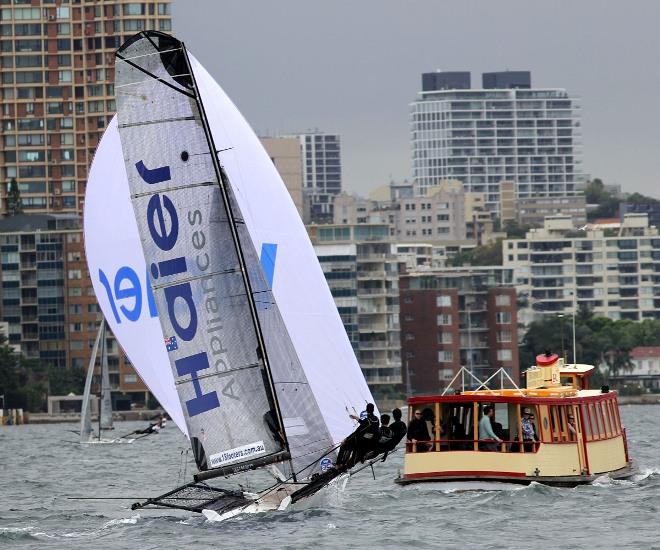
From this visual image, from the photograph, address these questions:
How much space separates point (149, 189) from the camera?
2800 cm

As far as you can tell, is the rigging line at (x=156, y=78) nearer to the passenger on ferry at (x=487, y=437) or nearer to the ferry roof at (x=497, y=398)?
the ferry roof at (x=497, y=398)

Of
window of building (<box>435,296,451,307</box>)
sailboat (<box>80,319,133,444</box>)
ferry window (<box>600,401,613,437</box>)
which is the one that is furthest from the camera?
window of building (<box>435,296,451,307</box>)

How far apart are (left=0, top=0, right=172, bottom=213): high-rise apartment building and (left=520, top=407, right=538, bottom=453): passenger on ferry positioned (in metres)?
125

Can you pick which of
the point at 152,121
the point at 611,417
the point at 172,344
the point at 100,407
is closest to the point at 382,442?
the point at 172,344

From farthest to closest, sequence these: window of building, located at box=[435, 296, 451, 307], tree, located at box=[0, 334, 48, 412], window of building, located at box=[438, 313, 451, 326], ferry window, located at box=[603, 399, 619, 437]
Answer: window of building, located at box=[435, 296, 451, 307] < window of building, located at box=[438, 313, 451, 326] < tree, located at box=[0, 334, 48, 412] < ferry window, located at box=[603, 399, 619, 437]

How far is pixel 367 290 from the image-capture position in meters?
138

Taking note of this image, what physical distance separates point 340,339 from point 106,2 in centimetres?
12858

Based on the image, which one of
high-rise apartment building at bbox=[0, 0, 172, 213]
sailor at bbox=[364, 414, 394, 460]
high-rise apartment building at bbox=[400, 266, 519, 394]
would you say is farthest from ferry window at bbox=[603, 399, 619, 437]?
high-rise apartment building at bbox=[0, 0, 172, 213]

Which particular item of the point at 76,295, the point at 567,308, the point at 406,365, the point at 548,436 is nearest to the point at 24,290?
the point at 76,295

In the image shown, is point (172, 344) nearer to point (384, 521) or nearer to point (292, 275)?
point (292, 275)

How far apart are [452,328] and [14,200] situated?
1433 inches

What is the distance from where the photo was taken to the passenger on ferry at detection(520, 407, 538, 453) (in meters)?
33.7

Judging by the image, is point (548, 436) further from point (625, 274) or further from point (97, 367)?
point (625, 274)

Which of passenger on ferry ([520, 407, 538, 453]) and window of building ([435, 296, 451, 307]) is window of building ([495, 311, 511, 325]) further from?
passenger on ferry ([520, 407, 538, 453])
